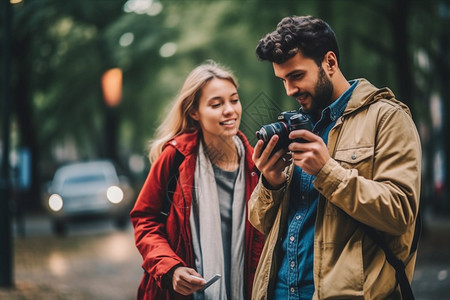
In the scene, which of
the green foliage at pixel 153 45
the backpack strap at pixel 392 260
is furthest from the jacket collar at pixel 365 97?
the green foliage at pixel 153 45

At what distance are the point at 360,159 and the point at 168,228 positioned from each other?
1.27 m

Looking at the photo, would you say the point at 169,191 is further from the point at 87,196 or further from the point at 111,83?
the point at 111,83

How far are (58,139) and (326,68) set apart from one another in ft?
80.8

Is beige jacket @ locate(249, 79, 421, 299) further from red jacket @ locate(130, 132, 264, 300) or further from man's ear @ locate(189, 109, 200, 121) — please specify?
man's ear @ locate(189, 109, 200, 121)

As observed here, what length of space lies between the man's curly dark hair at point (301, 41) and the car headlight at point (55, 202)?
15.9 metres

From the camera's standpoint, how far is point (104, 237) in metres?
16.6

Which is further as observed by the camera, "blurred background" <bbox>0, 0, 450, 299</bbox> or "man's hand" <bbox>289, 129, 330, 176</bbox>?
"blurred background" <bbox>0, 0, 450, 299</bbox>

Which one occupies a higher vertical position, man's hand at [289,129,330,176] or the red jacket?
man's hand at [289,129,330,176]

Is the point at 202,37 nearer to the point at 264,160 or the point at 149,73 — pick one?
the point at 149,73

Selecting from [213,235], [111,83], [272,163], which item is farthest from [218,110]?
[111,83]

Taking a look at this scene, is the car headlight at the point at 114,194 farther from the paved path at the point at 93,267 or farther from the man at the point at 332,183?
the man at the point at 332,183

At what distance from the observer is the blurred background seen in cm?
962

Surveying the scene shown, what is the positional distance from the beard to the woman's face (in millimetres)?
823

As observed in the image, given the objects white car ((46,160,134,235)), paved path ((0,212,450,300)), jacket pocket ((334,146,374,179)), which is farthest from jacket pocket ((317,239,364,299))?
white car ((46,160,134,235))
